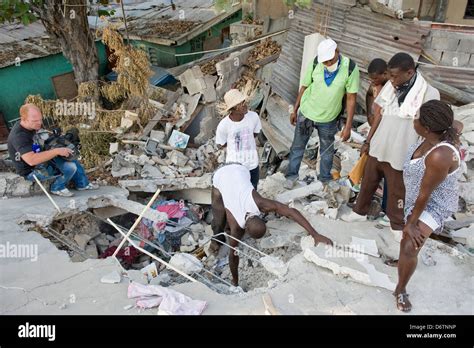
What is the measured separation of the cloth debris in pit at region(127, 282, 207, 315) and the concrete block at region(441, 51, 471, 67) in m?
5.53

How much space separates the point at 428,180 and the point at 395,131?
1.15 metres

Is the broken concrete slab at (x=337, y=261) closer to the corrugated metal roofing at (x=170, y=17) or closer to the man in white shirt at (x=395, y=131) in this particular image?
the man in white shirt at (x=395, y=131)

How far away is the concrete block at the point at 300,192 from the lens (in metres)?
5.02

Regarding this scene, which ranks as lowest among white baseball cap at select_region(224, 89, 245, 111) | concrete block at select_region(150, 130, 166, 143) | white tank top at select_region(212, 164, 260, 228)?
concrete block at select_region(150, 130, 166, 143)

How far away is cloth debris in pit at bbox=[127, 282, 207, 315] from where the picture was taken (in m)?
3.31

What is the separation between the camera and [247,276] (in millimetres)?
4531

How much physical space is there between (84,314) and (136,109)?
5622 millimetres

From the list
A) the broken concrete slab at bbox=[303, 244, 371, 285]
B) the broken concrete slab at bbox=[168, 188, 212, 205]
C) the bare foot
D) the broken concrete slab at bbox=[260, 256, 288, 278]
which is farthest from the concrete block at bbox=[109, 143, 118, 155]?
the bare foot

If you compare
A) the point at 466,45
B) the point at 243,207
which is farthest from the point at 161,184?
the point at 466,45

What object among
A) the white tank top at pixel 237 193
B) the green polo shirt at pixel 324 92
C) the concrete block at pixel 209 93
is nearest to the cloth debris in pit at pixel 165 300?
the white tank top at pixel 237 193

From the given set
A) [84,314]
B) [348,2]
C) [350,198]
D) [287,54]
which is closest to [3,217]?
[84,314]

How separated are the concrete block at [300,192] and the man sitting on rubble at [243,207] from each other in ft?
3.24

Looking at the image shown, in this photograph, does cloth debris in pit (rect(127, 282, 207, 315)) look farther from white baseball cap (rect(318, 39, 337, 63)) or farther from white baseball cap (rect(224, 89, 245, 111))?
white baseball cap (rect(318, 39, 337, 63))

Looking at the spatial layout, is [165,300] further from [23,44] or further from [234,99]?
[23,44]
